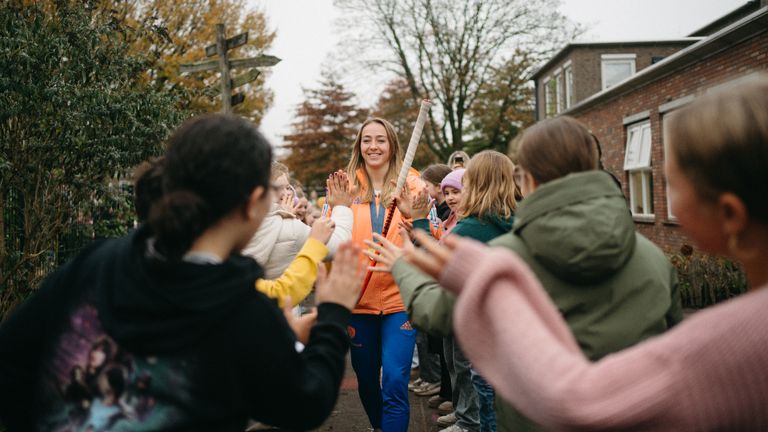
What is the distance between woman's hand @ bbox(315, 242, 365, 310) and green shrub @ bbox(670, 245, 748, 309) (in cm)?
975

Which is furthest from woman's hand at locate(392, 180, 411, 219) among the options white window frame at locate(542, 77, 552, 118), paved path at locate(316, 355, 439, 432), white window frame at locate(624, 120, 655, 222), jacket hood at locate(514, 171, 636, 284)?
white window frame at locate(542, 77, 552, 118)

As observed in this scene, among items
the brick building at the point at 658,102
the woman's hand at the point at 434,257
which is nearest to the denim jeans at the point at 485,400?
the woman's hand at the point at 434,257

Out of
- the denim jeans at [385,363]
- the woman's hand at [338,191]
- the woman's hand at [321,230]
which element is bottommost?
the denim jeans at [385,363]

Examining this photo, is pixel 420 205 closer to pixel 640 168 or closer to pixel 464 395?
pixel 464 395

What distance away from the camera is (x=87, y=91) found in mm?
5734

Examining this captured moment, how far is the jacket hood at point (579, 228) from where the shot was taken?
1.85 m

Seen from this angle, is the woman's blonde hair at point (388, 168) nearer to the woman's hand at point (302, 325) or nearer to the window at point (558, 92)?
the woman's hand at point (302, 325)

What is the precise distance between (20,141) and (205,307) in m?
5.10

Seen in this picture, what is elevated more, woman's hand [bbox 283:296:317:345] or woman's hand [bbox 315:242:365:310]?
woman's hand [bbox 315:242:365:310]

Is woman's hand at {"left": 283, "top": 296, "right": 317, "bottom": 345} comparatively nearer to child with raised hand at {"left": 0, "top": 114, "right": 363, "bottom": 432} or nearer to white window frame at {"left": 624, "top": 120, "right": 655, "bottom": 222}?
child with raised hand at {"left": 0, "top": 114, "right": 363, "bottom": 432}

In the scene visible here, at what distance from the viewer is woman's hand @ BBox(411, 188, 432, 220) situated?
342 centimetres

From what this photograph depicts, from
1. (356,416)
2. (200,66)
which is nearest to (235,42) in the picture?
(200,66)

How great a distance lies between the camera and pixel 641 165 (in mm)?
17312

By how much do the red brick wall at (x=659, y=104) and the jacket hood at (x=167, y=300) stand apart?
34.2 ft
